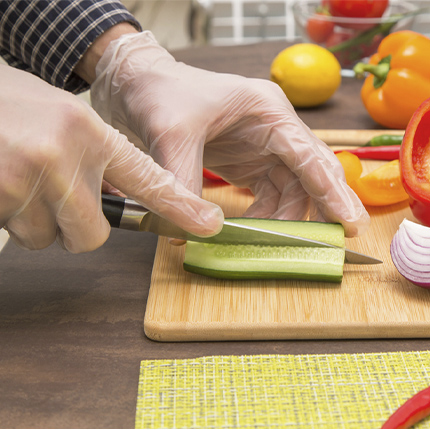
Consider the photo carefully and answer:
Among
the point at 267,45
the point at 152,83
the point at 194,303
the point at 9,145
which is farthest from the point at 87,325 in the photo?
the point at 267,45

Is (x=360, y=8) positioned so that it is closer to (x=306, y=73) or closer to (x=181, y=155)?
(x=306, y=73)

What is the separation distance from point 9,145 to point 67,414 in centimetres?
57

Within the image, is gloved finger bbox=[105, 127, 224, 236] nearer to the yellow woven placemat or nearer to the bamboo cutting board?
the bamboo cutting board

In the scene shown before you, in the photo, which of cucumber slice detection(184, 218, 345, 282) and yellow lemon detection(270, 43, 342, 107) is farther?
yellow lemon detection(270, 43, 342, 107)

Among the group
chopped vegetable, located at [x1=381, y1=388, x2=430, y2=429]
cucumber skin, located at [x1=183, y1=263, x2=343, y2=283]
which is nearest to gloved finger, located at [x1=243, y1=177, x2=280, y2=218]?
cucumber skin, located at [x1=183, y1=263, x2=343, y2=283]

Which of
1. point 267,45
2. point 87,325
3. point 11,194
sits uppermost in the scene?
point 11,194

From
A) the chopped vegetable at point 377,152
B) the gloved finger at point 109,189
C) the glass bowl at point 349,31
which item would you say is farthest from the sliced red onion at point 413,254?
the glass bowl at point 349,31

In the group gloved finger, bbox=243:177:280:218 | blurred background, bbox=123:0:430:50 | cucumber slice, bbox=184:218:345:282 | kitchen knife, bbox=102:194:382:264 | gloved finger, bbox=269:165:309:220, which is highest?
kitchen knife, bbox=102:194:382:264

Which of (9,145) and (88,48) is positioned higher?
(9,145)

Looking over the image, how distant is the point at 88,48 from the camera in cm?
192

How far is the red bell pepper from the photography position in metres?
1.61

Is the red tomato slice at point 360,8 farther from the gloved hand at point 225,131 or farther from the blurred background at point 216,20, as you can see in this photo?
the blurred background at point 216,20

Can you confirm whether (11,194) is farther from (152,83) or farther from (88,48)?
(88,48)

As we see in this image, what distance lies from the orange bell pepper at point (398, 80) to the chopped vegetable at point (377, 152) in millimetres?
288
